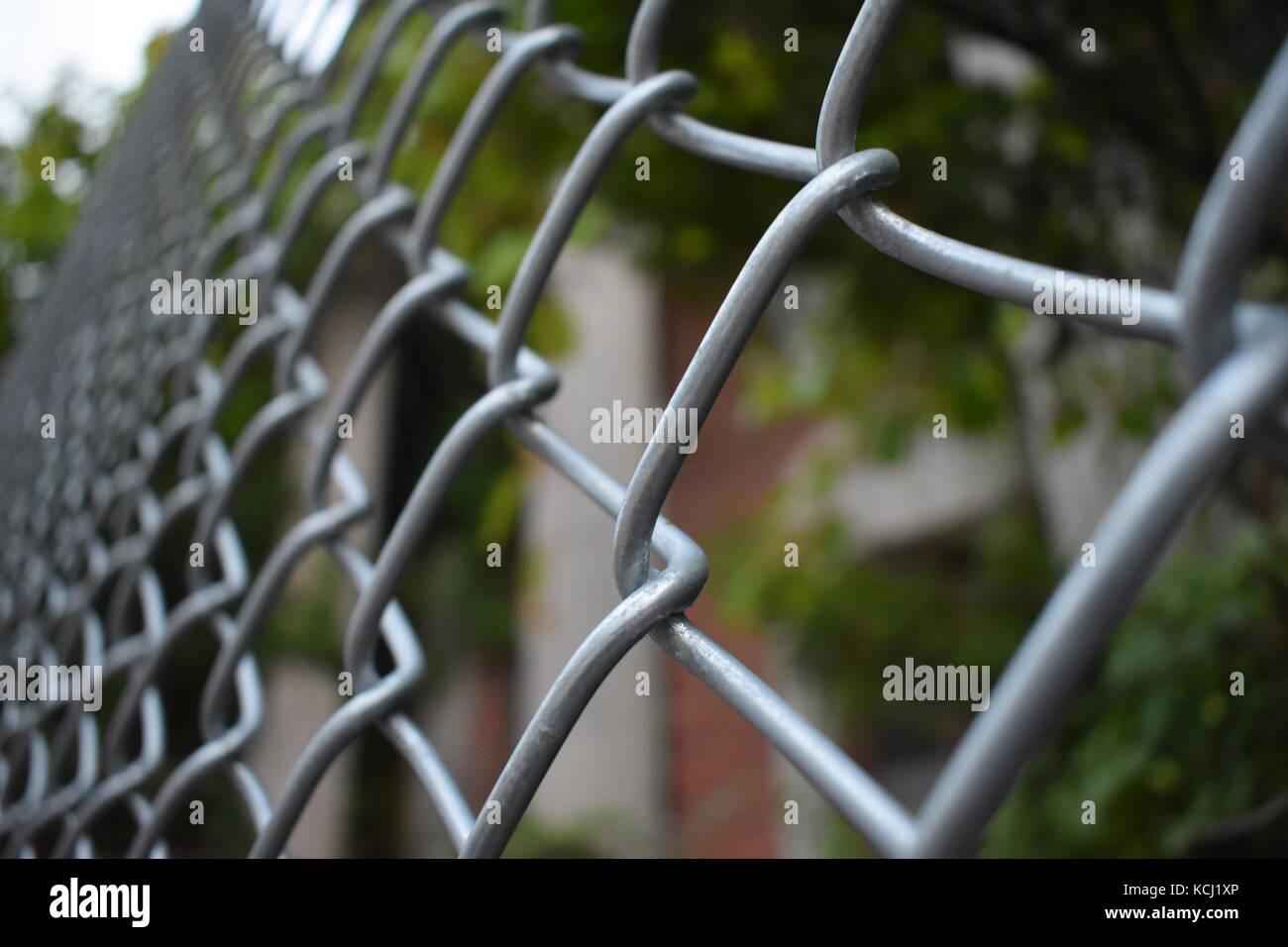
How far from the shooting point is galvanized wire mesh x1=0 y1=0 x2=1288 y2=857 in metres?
0.20

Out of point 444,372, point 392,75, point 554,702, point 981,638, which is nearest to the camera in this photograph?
point 554,702

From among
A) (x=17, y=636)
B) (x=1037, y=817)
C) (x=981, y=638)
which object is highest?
(x=17, y=636)

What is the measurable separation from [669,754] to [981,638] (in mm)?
3184

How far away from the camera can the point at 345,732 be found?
0.56 meters

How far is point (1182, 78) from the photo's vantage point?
53.6 inches

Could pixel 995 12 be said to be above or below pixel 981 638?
above

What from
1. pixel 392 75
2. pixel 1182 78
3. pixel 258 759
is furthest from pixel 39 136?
pixel 1182 78

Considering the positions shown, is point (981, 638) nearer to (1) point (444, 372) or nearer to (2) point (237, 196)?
(2) point (237, 196)

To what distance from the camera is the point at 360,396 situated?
71cm

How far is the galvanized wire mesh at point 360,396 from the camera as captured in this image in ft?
0.66

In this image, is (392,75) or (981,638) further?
(981,638)

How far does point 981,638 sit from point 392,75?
1642 mm

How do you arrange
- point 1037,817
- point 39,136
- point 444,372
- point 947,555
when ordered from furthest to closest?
point 444,372, point 947,555, point 39,136, point 1037,817

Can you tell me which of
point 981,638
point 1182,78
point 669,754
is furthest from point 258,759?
point 1182,78
